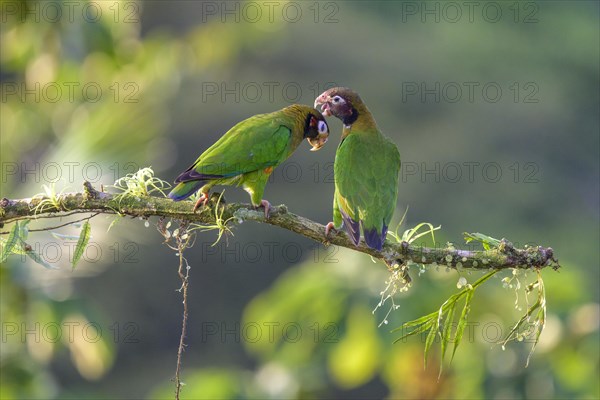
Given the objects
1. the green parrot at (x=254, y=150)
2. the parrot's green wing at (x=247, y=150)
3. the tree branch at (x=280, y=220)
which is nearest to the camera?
the tree branch at (x=280, y=220)

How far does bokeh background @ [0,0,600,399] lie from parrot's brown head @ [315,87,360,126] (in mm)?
1503

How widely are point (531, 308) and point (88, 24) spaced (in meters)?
9.82

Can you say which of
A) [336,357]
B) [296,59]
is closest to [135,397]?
[296,59]

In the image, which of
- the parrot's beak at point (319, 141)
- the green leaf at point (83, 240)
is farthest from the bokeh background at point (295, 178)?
Answer: the green leaf at point (83, 240)

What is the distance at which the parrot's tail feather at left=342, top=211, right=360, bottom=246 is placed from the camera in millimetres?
4780

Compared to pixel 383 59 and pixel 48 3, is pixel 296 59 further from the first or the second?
pixel 48 3

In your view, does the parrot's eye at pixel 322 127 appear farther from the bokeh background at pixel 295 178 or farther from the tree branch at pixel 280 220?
the tree branch at pixel 280 220

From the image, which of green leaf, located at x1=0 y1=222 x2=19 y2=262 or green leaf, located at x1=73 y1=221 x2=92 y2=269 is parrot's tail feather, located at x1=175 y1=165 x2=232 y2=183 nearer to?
green leaf, located at x1=73 y1=221 x2=92 y2=269

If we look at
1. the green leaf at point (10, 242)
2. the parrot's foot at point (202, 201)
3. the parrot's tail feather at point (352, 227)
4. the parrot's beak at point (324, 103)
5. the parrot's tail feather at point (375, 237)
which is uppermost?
the parrot's beak at point (324, 103)

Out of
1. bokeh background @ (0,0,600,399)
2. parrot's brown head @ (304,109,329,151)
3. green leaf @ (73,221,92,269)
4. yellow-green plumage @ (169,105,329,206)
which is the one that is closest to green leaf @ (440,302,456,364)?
yellow-green plumage @ (169,105,329,206)

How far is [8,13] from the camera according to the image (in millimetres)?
12820

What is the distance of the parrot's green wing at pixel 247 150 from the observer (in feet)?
17.5

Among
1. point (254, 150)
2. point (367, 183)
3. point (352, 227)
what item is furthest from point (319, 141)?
point (352, 227)

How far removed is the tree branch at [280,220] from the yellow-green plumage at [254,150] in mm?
514
